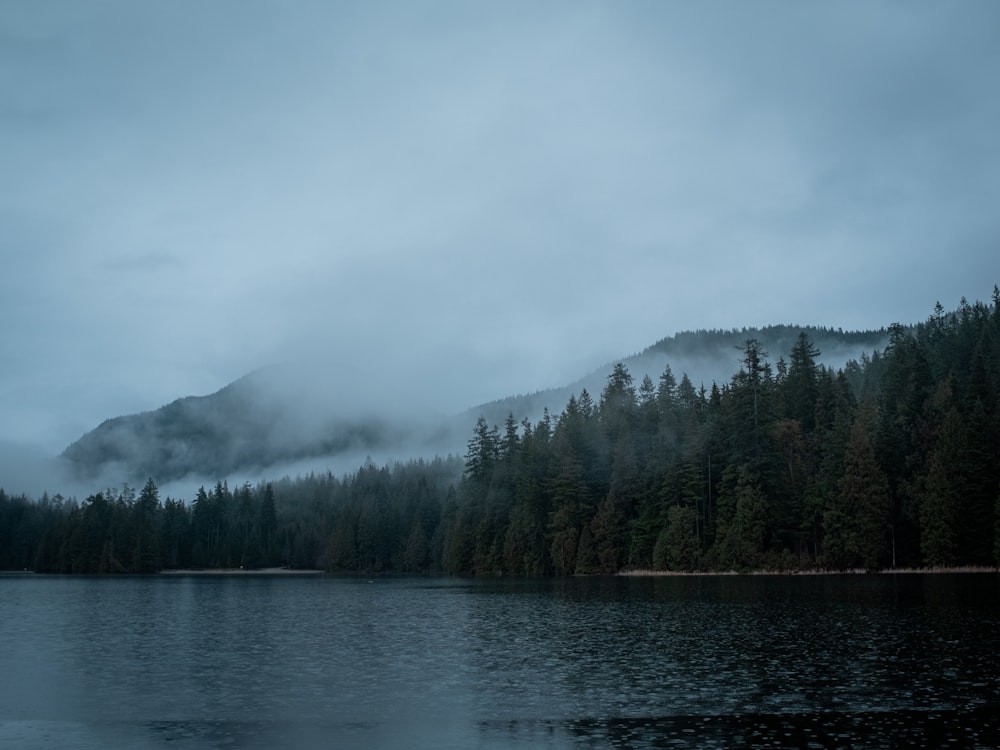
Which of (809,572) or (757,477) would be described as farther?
(757,477)

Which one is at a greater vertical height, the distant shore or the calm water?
the calm water

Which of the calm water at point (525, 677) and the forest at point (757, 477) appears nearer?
the calm water at point (525, 677)

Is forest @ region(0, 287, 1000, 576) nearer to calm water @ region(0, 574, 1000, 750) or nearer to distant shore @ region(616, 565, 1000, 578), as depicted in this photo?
distant shore @ region(616, 565, 1000, 578)

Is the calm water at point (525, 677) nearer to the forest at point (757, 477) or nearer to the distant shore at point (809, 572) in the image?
the distant shore at point (809, 572)

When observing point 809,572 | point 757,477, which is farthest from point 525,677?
point 757,477

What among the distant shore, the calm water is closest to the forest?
Answer: the distant shore

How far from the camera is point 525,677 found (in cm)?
3419

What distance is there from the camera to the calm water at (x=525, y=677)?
79.1 ft

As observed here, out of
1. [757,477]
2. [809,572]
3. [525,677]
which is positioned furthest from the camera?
[757,477]

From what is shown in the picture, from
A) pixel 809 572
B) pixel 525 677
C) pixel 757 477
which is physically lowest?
pixel 809 572

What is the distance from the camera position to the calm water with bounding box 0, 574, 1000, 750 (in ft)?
79.1

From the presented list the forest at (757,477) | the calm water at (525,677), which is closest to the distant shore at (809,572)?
the forest at (757,477)

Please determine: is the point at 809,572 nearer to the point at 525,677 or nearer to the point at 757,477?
the point at 757,477

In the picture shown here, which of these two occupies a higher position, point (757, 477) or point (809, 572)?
point (757, 477)
